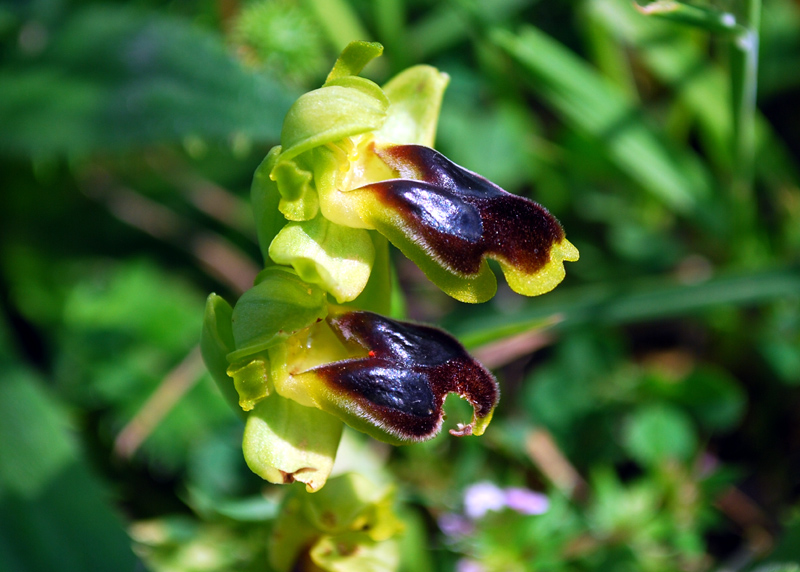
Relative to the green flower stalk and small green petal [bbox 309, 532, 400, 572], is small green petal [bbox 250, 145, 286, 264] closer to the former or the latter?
the green flower stalk

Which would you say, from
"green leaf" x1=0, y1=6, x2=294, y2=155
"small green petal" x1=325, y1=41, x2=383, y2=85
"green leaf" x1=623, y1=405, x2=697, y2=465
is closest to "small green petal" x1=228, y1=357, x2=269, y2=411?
"small green petal" x1=325, y1=41, x2=383, y2=85

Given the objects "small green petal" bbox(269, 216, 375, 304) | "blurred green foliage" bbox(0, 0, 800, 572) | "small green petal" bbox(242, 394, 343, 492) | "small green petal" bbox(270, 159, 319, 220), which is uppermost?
"small green petal" bbox(270, 159, 319, 220)

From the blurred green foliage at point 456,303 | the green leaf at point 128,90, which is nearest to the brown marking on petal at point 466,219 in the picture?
the blurred green foliage at point 456,303

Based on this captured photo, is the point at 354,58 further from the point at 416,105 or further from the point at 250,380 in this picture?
the point at 250,380

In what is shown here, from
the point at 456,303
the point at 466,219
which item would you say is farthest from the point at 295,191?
the point at 456,303

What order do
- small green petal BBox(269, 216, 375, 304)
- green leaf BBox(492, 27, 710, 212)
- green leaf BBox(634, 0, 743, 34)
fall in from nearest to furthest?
1. small green petal BBox(269, 216, 375, 304)
2. green leaf BBox(634, 0, 743, 34)
3. green leaf BBox(492, 27, 710, 212)
